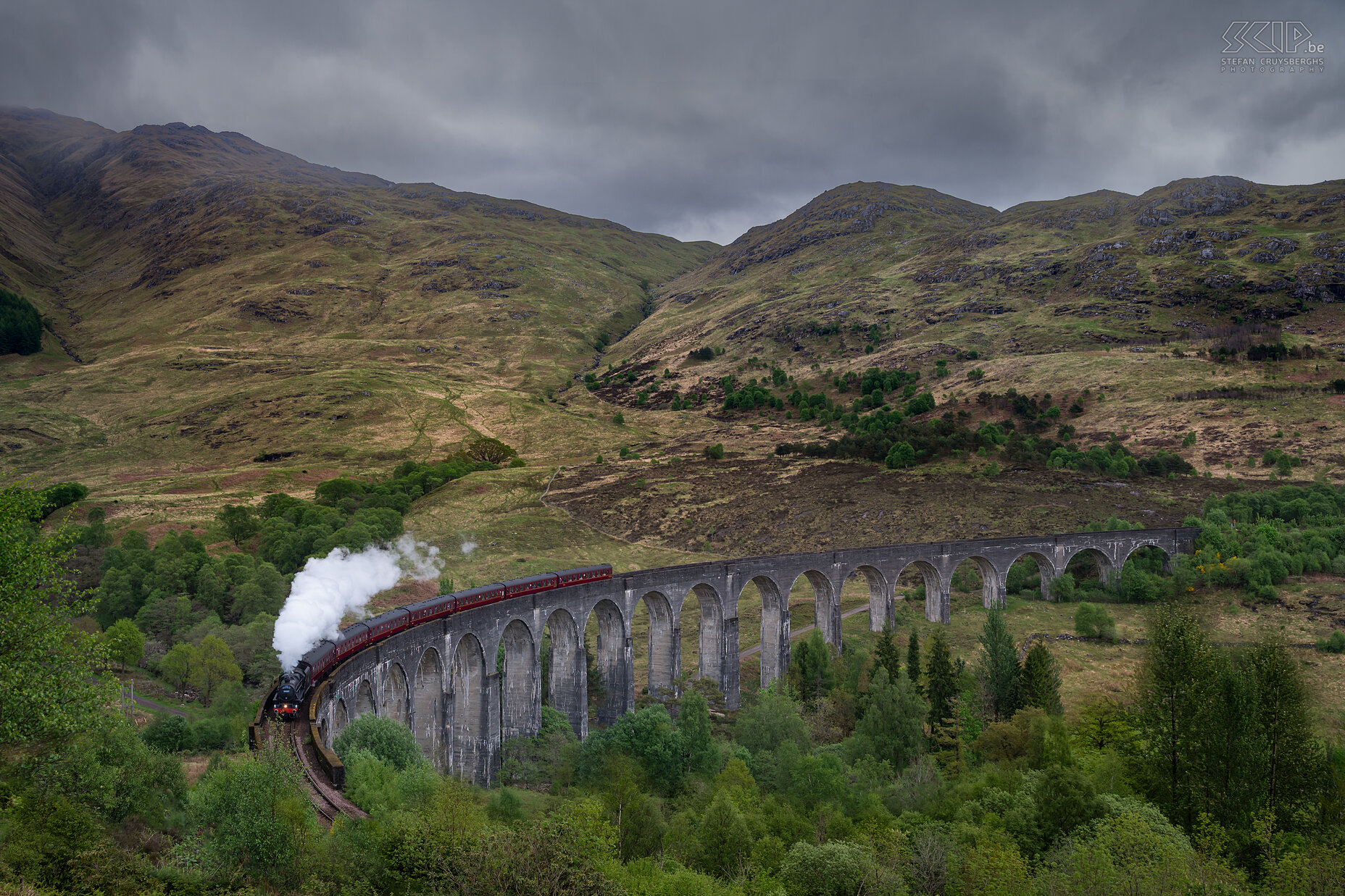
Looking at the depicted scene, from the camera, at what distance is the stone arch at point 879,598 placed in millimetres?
62969

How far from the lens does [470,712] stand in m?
42.7

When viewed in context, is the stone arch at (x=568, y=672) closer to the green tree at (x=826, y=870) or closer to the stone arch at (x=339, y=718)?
the stone arch at (x=339, y=718)

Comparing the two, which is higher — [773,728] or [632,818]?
[632,818]

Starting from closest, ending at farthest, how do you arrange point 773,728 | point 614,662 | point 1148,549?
point 773,728, point 614,662, point 1148,549

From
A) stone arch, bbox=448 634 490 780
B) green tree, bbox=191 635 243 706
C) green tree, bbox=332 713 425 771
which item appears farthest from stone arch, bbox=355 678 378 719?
green tree, bbox=191 635 243 706

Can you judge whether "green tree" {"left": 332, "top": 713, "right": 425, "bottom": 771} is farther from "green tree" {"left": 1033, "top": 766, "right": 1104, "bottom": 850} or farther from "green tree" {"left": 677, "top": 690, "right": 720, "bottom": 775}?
"green tree" {"left": 1033, "top": 766, "right": 1104, "bottom": 850}

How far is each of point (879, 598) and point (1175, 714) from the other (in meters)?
39.5

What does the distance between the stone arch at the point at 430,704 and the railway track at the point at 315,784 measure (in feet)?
44.7

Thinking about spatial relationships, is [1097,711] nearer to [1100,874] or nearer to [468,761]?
[1100,874]

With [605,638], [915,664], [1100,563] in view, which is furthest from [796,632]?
[1100,563]

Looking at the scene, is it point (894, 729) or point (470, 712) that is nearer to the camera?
point (894, 729)

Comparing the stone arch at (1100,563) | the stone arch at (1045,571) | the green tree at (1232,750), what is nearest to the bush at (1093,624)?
the stone arch at (1045,571)

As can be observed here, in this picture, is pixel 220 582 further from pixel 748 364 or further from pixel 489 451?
pixel 748 364

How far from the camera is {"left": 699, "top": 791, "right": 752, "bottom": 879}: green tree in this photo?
23703 millimetres
